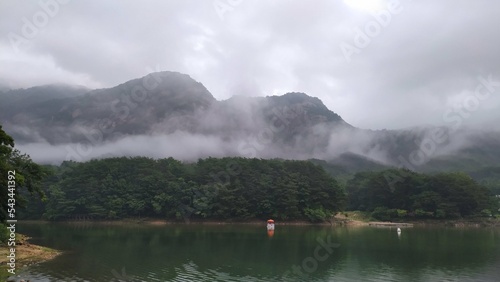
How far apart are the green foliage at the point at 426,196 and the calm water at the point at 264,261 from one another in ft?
113

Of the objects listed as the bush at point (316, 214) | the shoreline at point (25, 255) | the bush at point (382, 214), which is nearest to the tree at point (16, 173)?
the shoreline at point (25, 255)

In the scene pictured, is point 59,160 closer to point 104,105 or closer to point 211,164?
point 104,105

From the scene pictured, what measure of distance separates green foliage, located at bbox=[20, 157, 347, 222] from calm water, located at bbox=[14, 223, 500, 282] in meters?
29.9

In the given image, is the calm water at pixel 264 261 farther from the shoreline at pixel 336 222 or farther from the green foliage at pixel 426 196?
the green foliage at pixel 426 196

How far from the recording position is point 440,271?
2752 cm

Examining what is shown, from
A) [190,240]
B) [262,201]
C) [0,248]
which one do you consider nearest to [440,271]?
[190,240]

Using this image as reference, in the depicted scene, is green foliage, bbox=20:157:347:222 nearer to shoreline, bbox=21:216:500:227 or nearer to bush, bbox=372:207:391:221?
shoreline, bbox=21:216:500:227

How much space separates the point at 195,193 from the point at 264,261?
46930mm

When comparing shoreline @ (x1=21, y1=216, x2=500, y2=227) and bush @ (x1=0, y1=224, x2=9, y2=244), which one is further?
shoreline @ (x1=21, y1=216, x2=500, y2=227)

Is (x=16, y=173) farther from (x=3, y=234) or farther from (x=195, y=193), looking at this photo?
(x=195, y=193)

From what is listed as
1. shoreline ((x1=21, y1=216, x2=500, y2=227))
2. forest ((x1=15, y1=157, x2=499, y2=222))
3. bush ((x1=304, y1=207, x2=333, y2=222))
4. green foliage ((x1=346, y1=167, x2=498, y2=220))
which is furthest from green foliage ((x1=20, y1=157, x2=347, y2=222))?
green foliage ((x1=346, y1=167, x2=498, y2=220))

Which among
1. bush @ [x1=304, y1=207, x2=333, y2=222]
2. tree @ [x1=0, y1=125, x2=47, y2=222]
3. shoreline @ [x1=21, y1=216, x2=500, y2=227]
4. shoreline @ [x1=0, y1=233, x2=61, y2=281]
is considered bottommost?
shoreline @ [x1=0, y1=233, x2=61, y2=281]

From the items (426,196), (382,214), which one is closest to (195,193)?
(382,214)

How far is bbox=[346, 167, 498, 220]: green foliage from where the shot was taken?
78250 millimetres
